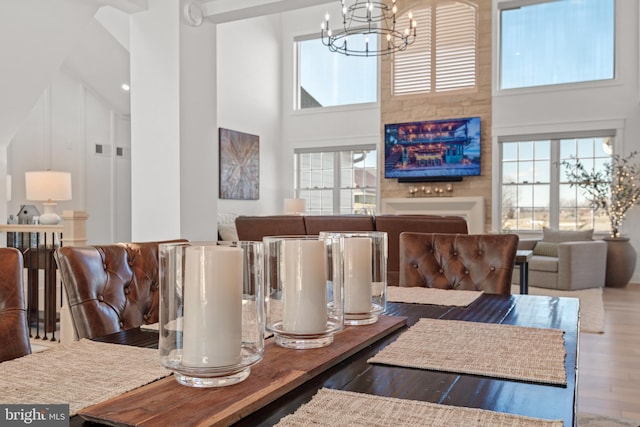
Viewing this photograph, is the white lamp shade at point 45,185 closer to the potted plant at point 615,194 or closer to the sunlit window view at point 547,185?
the sunlit window view at point 547,185

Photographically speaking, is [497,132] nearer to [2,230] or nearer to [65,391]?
[2,230]

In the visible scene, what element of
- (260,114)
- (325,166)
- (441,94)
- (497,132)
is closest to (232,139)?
(260,114)

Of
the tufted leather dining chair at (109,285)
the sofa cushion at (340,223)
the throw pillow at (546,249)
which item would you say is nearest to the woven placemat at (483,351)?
the tufted leather dining chair at (109,285)

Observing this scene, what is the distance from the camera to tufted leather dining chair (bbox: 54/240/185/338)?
131cm

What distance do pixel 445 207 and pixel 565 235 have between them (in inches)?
70.2

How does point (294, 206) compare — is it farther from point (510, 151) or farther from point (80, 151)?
point (510, 151)

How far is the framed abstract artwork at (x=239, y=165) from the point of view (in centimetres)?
791

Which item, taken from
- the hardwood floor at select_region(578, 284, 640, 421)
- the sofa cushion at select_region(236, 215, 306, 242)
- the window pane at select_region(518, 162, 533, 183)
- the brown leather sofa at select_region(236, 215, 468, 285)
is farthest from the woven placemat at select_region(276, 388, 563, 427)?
the window pane at select_region(518, 162, 533, 183)

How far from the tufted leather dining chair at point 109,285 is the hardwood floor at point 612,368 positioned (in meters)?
2.06

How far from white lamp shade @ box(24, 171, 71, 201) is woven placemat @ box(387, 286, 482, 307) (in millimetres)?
4458

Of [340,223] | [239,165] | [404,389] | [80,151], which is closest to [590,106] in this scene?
[340,223]

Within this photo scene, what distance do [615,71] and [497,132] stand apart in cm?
174

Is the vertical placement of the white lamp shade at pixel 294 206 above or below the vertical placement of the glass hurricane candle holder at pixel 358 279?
above

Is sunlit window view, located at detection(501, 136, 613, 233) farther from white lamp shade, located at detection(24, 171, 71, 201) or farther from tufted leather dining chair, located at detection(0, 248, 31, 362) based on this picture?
tufted leather dining chair, located at detection(0, 248, 31, 362)
